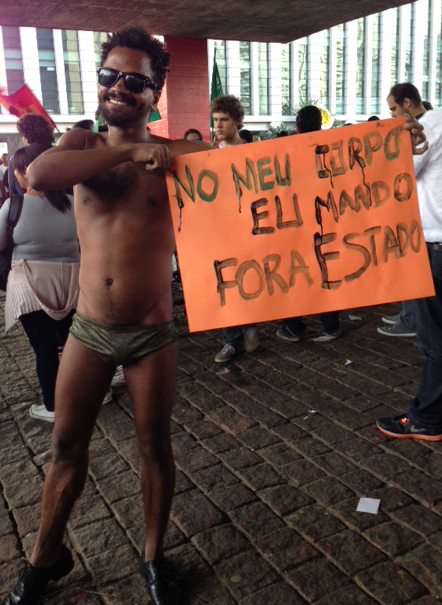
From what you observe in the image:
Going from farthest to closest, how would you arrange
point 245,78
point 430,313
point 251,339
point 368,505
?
point 245,78, point 251,339, point 430,313, point 368,505

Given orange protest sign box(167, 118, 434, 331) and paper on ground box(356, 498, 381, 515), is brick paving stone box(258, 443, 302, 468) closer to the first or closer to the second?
paper on ground box(356, 498, 381, 515)

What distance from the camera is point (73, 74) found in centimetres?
5247

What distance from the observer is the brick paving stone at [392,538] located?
8.76 ft

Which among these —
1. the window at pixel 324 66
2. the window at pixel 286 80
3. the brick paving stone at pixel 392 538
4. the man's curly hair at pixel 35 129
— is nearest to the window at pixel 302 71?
the window at pixel 286 80

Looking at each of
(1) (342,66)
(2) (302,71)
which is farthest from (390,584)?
(1) (342,66)

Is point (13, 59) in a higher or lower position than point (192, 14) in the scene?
higher

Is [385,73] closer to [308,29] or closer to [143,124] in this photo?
[308,29]

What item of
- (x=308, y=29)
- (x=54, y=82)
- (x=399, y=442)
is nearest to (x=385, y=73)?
(x=54, y=82)

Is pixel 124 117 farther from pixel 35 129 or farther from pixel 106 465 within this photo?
pixel 35 129

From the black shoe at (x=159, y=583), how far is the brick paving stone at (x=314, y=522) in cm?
74

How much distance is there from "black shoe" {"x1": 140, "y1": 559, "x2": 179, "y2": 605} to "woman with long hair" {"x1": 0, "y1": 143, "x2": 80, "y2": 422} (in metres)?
2.06

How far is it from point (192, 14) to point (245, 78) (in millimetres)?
53935

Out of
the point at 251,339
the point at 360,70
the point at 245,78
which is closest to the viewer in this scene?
the point at 251,339

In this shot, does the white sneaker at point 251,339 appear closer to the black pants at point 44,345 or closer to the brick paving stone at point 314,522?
the black pants at point 44,345
